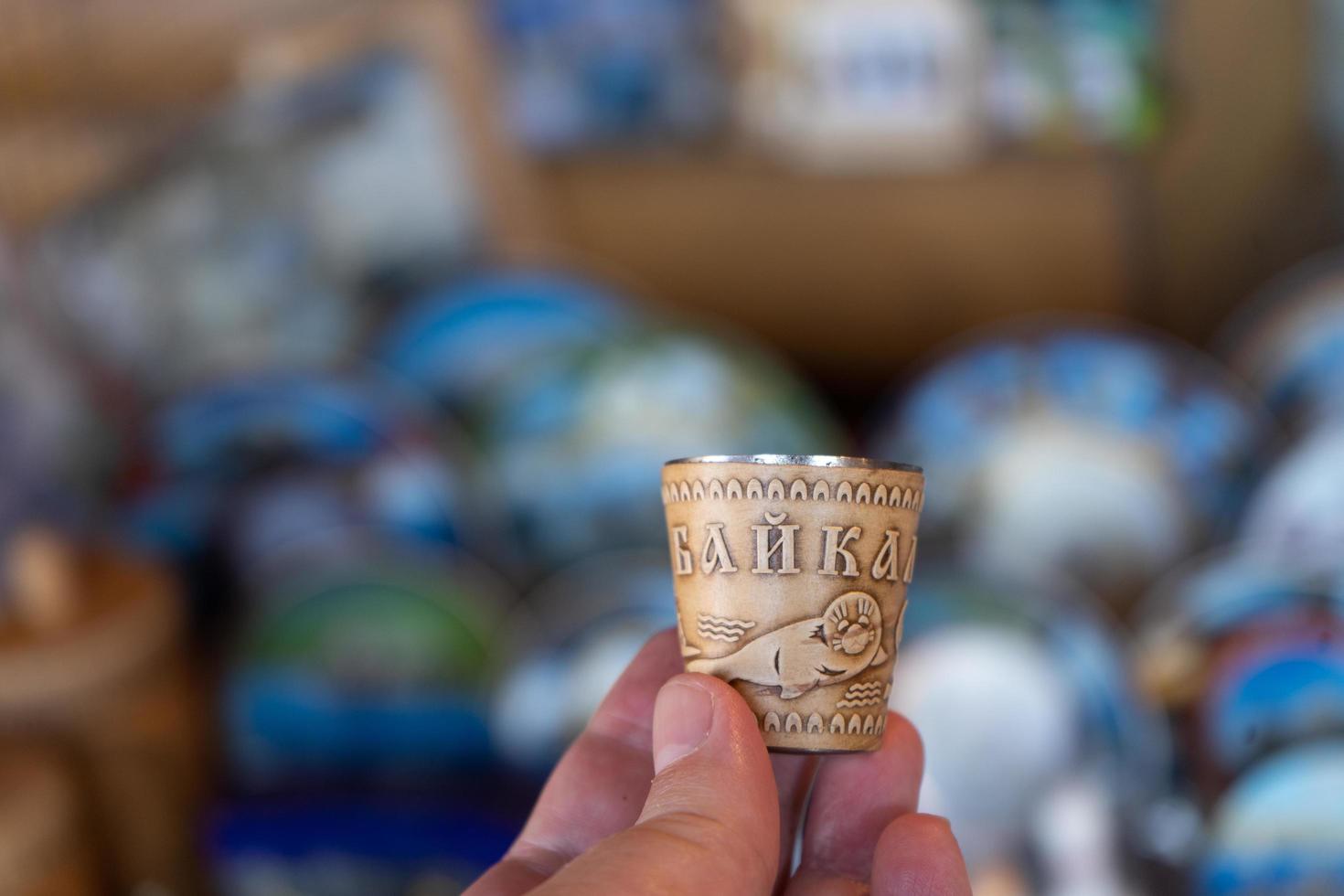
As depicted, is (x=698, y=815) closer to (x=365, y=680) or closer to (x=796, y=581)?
(x=796, y=581)

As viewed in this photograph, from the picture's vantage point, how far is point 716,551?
0.79m

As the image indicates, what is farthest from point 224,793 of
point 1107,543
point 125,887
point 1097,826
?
point 1107,543

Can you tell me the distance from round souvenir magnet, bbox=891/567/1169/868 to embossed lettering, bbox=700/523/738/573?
2.37 feet

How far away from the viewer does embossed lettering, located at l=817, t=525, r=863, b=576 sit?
777 millimetres

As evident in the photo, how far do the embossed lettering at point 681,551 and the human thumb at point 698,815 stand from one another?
3.0 inches

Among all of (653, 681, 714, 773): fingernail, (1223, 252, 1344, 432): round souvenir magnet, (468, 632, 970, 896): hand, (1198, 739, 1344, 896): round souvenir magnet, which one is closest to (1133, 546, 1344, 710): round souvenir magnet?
(1198, 739, 1344, 896): round souvenir magnet

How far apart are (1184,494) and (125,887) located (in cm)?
160

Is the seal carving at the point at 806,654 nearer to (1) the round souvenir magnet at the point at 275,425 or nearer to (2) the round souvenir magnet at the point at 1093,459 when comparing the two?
(2) the round souvenir magnet at the point at 1093,459

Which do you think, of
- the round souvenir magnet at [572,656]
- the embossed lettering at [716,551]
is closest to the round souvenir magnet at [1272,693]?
the round souvenir magnet at [572,656]

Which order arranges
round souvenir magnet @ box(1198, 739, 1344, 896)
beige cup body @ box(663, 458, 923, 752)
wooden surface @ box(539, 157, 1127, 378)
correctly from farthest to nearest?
1. wooden surface @ box(539, 157, 1127, 378)
2. round souvenir magnet @ box(1198, 739, 1344, 896)
3. beige cup body @ box(663, 458, 923, 752)

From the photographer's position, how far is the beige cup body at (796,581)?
0.77 m

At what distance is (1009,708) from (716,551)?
0.82m

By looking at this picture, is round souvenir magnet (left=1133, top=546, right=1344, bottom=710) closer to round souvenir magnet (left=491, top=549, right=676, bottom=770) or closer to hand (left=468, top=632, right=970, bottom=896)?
round souvenir magnet (left=491, top=549, right=676, bottom=770)

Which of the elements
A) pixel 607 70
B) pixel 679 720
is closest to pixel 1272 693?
pixel 679 720
